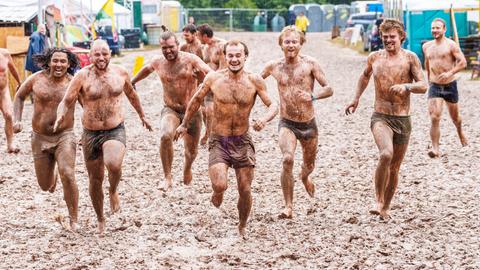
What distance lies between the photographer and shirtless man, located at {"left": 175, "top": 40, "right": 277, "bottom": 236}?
9016 millimetres

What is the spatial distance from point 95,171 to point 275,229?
5.92 feet

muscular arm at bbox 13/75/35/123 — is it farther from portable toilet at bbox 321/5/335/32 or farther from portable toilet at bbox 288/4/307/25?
portable toilet at bbox 321/5/335/32

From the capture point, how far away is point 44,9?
2581cm

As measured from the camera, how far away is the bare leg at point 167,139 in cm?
1120

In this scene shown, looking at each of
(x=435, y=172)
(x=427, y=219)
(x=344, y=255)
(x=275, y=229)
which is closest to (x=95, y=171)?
(x=275, y=229)

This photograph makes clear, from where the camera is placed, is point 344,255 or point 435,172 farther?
point 435,172

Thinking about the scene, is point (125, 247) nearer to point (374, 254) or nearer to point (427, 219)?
point (374, 254)

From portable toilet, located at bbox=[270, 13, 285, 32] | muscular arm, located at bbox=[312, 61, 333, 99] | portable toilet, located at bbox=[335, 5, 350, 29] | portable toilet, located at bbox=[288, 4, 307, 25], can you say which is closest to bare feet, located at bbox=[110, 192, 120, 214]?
muscular arm, located at bbox=[312, 61, 333, 99]

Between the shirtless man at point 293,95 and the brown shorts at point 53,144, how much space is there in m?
2.06

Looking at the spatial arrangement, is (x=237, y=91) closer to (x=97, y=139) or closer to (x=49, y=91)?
(x=97, y=139)

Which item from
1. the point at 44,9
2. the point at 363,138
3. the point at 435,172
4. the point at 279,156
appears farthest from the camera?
the point at 44,9

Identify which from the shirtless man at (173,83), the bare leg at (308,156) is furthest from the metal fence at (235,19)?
the bare leg at (308,156)

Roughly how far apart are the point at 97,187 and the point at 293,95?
7.46 ft

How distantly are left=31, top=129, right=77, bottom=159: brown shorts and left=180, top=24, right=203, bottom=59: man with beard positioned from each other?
468 centimetres
